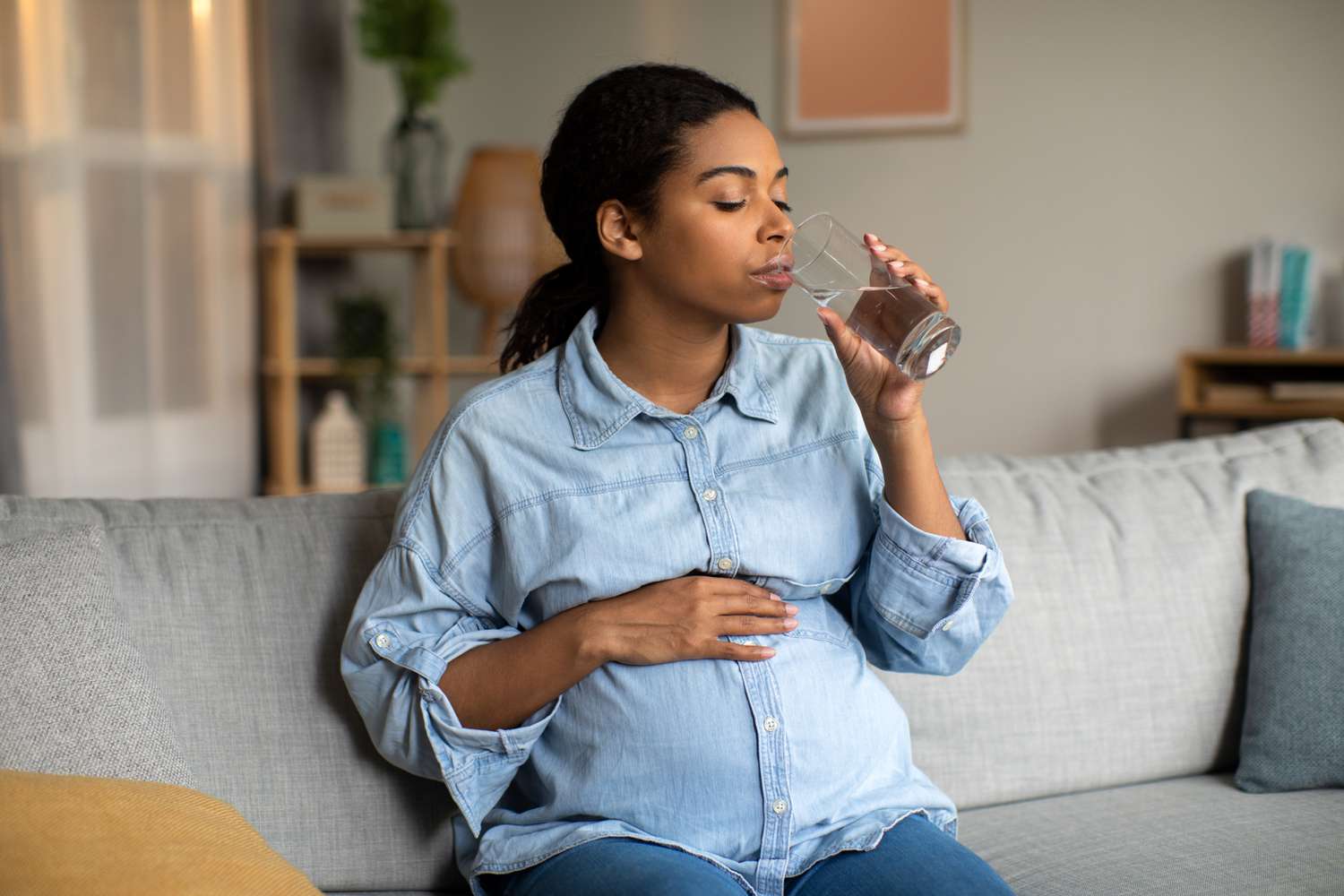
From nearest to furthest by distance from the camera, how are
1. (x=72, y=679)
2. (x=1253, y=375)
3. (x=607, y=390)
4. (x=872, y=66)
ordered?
(x=72, y=679), (x=607, y=390), (x=1253, y=375), (x=872, y=66)

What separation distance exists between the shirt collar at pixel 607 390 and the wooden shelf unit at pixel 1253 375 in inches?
113

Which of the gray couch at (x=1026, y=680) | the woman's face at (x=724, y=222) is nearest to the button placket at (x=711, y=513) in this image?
the woman's face at (x=724, y=222)

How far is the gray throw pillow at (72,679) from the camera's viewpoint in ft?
3.86

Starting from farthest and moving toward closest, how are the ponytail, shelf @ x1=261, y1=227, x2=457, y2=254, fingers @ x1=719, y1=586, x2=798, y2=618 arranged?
shelf @ x1=261, y1=227, x2=457, y2=254 < the ponytail < fingers @ x1=719, y1=586, x2=798, y2=618

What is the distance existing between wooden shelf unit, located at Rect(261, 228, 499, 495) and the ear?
8.87ft

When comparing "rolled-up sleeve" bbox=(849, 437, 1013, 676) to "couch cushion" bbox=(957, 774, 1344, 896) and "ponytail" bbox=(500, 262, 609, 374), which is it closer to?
"couch cushion" bbox=(957, 774, 1344, 896)

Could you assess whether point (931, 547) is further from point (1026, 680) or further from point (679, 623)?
point (1026, 680)

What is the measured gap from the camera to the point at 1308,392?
370 cm

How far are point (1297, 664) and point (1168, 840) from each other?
0.29m

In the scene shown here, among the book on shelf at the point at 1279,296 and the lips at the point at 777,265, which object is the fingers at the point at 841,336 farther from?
the book on shelf at the point at 1279,296

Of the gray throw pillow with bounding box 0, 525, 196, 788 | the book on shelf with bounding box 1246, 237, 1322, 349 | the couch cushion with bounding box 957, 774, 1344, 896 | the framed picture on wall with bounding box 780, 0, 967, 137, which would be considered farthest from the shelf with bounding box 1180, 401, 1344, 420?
the gray throw pillow with bounding box 0, 525, 196, 788

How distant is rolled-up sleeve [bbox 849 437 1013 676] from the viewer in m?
1.29

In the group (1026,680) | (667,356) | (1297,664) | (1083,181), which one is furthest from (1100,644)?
(1083,181)

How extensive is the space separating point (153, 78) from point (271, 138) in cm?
59
